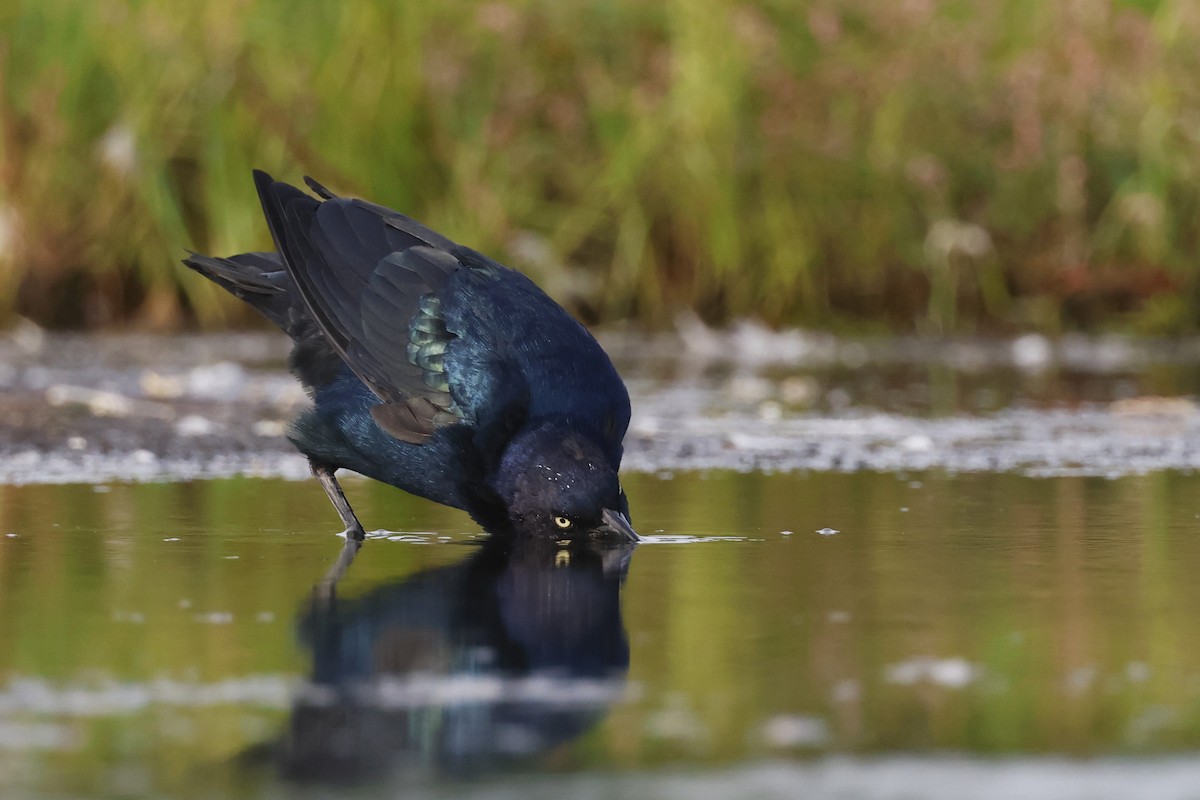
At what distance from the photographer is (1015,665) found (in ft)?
8.89

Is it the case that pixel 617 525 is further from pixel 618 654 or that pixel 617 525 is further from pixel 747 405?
pixel 747 405

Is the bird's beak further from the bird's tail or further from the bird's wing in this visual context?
the bird's tail

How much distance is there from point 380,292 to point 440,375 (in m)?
0.40

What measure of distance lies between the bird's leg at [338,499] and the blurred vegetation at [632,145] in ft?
15.6

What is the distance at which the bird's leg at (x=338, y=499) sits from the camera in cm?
424

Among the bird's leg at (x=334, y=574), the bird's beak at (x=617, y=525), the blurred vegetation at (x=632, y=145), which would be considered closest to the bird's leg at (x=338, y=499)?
the bird's leg at (x=334, y=574)

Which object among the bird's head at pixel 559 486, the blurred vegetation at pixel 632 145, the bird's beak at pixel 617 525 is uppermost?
the blurred vegetation at pixel 632 145

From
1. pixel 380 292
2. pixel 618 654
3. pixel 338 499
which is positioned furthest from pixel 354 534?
pixel 618 654

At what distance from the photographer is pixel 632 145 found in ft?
30.6

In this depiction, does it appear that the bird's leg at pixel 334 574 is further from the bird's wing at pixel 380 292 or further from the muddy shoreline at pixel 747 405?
the muddy shoreline at pixel 747 405

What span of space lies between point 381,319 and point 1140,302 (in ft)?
20.4

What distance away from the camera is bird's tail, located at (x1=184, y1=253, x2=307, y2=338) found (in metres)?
4.73

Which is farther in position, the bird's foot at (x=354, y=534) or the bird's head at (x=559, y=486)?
the bird's foot at (x=354, y=534)

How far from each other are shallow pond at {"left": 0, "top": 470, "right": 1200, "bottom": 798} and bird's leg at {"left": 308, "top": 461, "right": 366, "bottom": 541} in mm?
47
